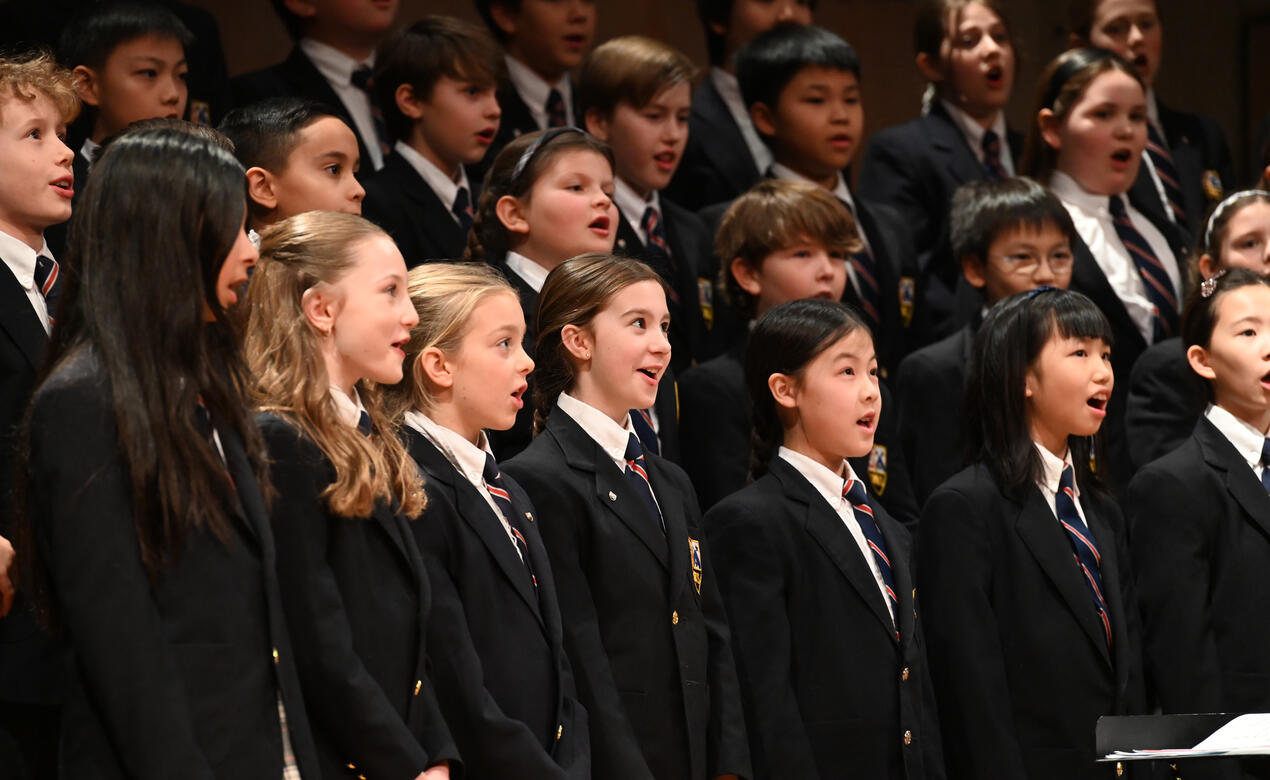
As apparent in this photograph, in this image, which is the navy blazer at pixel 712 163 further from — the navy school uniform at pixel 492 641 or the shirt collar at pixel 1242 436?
the navy school uniform at pixel 492 641

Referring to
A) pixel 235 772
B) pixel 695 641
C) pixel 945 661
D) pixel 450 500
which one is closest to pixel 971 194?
pixel 945 661

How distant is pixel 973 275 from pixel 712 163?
1051mm

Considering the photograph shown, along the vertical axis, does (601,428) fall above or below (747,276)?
below

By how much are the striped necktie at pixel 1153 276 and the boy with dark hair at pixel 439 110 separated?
81.1 inches

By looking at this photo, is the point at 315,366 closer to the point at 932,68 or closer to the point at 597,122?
the point at 597,122

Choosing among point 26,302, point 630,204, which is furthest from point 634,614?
point 630,204

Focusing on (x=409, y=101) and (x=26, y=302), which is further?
(x=409, y=101)

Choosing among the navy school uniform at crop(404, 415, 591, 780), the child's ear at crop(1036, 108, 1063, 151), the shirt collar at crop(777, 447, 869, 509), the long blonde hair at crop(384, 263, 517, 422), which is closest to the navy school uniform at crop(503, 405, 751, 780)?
the navy school uniform at crop(404, 415, 591, 780)

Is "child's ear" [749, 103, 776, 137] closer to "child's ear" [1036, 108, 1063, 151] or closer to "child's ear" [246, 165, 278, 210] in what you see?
"child's ear" [1036, 108, 1063, 151]

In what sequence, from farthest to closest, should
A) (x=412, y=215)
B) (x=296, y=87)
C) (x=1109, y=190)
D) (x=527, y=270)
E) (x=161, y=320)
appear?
(x=1109, y=190)
(x=296, y=87)
(x=412, y=215)
(x=527, y=270)
(x=161, y=320)

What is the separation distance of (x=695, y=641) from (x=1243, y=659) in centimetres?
131

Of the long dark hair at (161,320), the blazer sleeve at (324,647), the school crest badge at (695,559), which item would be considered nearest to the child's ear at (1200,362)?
the school crest badge at (695,559)

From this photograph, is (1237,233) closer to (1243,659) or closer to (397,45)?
(1243,659)

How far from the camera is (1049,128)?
5.24 meters
